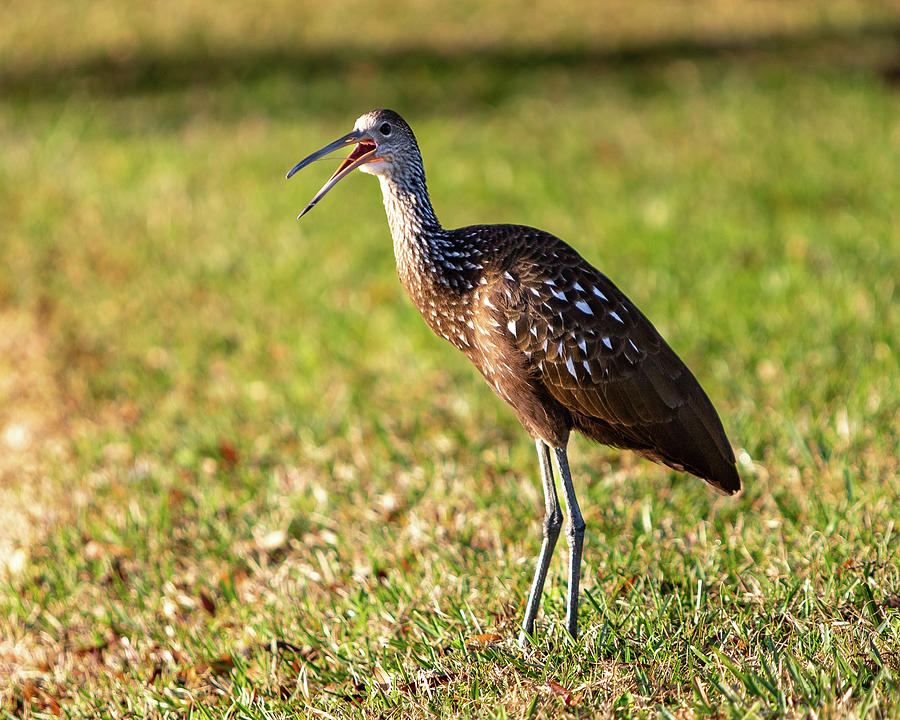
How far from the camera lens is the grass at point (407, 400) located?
3.68 meters

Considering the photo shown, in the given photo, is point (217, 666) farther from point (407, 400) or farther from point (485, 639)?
point (407, 400)

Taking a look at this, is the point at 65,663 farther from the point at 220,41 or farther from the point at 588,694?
the point at 220,41

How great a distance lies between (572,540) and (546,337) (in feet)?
2.46

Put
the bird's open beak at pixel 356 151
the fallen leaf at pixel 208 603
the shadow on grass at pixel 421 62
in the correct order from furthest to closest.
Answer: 1. the shadow on grass at pixel 421 62
2. the fallen leaf at pixel 208 603
3. the bird's open beak at pixel 356 151

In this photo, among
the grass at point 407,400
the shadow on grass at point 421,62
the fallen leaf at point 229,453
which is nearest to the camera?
the grass at point 407,400

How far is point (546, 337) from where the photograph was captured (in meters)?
3.57

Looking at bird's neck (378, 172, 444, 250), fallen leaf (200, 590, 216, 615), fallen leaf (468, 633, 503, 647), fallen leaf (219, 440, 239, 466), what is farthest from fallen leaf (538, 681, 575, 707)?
fallen leaf (219, 440, 239, 466)

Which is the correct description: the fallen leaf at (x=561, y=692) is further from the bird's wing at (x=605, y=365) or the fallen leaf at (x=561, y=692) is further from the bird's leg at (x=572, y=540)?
the bird's wing at (x=605, y=365)

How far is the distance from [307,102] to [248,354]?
550 cm

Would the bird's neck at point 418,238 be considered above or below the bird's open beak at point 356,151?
below

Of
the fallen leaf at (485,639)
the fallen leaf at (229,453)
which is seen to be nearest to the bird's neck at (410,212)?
the fallen leaf at (485,639)

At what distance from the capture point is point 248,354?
6875mm

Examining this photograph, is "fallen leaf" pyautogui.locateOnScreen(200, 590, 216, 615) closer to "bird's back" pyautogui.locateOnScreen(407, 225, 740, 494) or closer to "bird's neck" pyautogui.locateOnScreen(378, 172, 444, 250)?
"bird's back" pyautogui.locateOnScreen(407, 225, 740, 494)

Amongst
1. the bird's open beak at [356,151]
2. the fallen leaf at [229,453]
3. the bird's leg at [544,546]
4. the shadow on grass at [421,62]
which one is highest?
the shadow on grass at [421,62]
